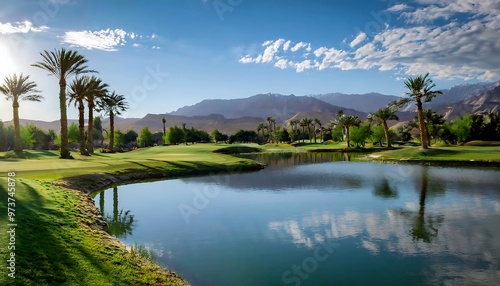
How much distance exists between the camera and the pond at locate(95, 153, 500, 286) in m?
15.8

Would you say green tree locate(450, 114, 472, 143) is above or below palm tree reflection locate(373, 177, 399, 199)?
above

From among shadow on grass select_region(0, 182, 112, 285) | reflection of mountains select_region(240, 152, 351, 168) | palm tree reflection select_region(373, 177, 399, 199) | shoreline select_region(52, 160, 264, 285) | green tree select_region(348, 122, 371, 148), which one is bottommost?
reflection of mountains select_region(240, 152, 351, 168)

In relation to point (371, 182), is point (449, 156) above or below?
above

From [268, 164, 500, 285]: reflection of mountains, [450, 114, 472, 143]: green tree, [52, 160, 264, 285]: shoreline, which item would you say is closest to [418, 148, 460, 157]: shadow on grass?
[52, 160, 264, 285]: shoreline

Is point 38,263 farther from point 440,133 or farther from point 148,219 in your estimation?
point 440,133

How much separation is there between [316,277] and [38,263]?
11.0 metres

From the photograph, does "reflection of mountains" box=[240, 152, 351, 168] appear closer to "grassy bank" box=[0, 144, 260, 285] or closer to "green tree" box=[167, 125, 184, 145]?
"grassy bank" box=[0, 144, 260, 285]

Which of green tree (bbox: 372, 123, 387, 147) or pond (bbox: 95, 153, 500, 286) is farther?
green tree (bbox: 372, 123, 387, 147)

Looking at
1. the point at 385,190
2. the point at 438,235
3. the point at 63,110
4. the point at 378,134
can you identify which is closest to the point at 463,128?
the point at 378,134

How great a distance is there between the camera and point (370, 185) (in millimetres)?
42531

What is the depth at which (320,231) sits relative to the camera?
73.8 feet

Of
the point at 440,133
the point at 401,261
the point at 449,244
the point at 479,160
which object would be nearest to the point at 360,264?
the point at 401,261

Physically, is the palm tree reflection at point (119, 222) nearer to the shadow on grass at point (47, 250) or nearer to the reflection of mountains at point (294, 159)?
the shadow on grass at point (47, 250)

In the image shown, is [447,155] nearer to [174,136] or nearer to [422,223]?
[422,223]
